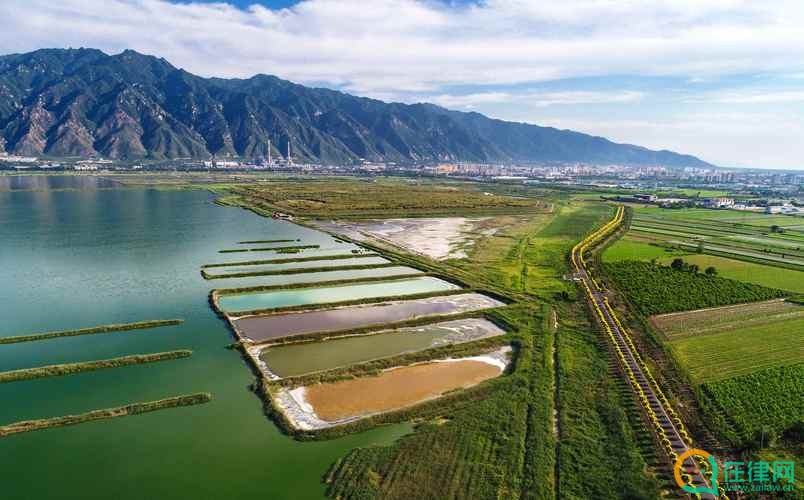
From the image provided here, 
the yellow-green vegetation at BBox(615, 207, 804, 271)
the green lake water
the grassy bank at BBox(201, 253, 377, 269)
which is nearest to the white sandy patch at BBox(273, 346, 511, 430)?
the green lake water

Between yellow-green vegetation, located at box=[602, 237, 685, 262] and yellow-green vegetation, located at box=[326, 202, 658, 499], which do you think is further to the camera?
yellow-green vegetation, located at box=[602, 237, 685, 262]

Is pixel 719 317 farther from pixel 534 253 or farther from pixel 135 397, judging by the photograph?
pixel 135 397

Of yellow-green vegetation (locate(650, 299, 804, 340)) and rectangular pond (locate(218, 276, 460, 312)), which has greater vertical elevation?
yellow-green vegetation (locate(650, 299, 804, 340))

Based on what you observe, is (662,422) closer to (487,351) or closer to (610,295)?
(487,351)

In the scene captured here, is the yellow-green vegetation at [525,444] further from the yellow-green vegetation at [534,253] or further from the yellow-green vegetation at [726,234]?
the yellow-green vegetation at [726,234]

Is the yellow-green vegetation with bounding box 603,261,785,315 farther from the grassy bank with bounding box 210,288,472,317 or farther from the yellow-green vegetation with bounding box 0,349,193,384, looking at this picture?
the yellow-green vegetation with bounding box 0,349,193,384

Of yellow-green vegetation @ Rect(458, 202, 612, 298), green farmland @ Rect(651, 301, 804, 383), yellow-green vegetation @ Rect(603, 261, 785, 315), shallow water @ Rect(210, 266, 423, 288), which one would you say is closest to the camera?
green farmland @ Rect(651, 301, 804, 383)

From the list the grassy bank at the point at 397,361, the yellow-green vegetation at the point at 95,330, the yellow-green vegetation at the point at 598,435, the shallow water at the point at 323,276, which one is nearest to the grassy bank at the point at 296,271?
the shallow water at the point at 323,276
